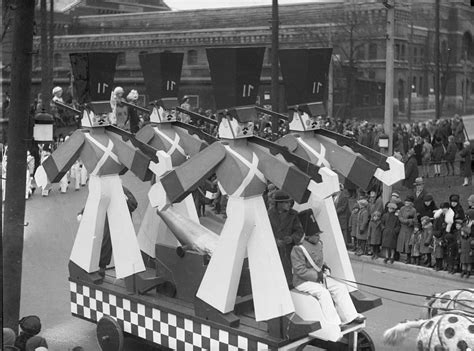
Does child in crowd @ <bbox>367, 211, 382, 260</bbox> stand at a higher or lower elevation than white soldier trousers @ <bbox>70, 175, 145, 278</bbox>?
lower

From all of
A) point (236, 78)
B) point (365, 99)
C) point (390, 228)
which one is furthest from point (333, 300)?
point (365, 99)

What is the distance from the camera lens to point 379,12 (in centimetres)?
3262

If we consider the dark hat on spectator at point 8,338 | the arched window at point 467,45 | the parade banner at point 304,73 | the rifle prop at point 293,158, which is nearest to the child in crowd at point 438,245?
the parade banner at point 304,73

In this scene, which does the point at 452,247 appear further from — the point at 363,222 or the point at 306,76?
the point at 306,76

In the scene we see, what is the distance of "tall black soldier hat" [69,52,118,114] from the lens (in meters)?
9.20

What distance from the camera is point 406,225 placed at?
1308 centimetres

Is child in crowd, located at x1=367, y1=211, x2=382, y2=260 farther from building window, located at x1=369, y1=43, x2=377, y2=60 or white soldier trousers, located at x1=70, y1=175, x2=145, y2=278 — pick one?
building window, located at x1=369, y1=43, x2=377, y2=60

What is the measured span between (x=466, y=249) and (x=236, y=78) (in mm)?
6078

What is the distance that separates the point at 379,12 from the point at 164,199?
26653 mm

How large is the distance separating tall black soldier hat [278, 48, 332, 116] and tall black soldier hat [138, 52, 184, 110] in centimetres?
186

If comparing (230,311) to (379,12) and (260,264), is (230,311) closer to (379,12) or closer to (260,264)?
(260,264)

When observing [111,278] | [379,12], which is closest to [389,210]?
[111,278]

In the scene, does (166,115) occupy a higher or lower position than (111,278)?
higher

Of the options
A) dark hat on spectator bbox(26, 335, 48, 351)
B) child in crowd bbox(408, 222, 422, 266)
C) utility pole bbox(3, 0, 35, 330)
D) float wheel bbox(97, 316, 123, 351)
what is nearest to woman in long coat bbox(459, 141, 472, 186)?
child in crowd bbox(408, 222, 422, 266)
